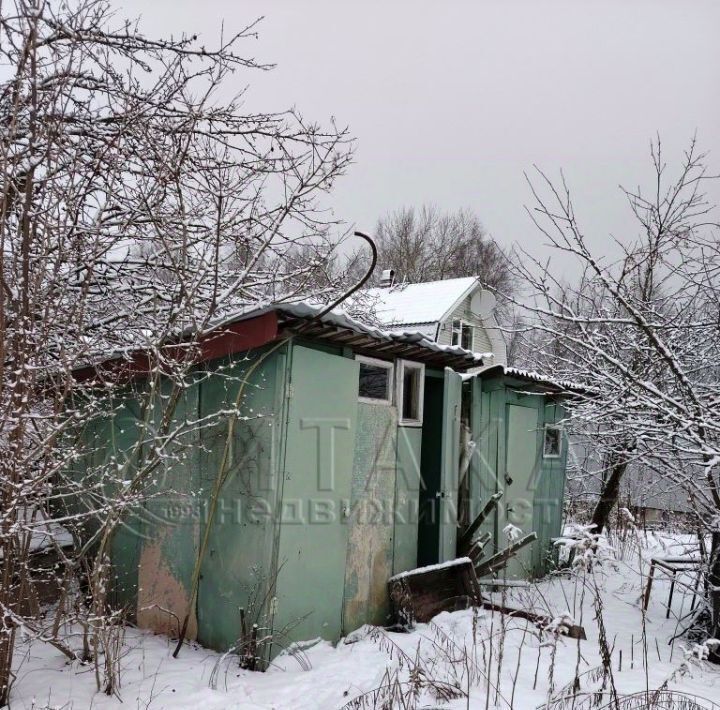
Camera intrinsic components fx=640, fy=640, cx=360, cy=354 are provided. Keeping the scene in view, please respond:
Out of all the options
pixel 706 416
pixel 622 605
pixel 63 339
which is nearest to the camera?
pixel 63 339

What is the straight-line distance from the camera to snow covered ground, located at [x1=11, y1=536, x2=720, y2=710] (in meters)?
4.25

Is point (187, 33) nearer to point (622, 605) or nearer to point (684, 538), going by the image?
point (622, 605)

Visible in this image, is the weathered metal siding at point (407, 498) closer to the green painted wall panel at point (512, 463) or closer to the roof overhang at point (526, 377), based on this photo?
the green painted wall panel at point (512, 463)

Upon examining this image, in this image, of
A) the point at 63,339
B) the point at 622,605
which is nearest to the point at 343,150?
the point at 63,339

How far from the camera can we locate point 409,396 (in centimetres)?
713

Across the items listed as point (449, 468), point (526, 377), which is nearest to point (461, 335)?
point (526, 377)

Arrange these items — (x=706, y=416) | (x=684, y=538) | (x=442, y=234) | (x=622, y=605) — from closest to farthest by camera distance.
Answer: (x=706, y=416), (x=622, y=605), (x=684, y=538), (x=442, y=234)

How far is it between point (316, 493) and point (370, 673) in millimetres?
1502

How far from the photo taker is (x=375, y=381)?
262 inches

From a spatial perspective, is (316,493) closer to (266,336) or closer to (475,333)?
(266,336)

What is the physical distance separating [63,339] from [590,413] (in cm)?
477

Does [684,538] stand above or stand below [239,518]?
below

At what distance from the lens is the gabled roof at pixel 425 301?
61.9 ft

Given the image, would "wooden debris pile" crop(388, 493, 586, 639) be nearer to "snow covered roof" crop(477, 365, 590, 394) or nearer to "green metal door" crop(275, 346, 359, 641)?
"green metal door" crop(275, 346, 359, 641)
